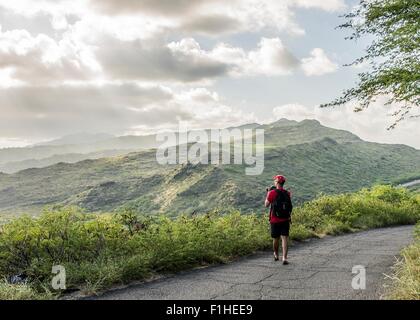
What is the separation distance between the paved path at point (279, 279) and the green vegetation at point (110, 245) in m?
0.48

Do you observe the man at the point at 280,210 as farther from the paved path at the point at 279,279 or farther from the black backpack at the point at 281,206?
the paved path at the point at 279,279

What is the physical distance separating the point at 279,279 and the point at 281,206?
8.58ft

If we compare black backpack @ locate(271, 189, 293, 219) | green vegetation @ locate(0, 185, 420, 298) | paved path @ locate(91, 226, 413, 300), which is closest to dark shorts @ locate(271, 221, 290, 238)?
black backpack @ locate(271, 189, 293, 219)

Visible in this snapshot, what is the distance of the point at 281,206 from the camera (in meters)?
11.8

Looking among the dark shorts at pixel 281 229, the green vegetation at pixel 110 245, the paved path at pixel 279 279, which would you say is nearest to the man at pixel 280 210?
the dark shorts at pixel 281 229

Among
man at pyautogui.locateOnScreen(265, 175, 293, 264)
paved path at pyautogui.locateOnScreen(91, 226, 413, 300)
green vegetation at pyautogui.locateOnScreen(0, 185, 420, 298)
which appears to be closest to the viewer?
paved path at pyautogui.locateOnScreen(91, 226, 413, 300)

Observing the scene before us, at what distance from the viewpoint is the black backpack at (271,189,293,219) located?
11820mm

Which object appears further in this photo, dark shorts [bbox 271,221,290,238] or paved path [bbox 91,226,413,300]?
dark shorts [bbox 271,221,290,238]

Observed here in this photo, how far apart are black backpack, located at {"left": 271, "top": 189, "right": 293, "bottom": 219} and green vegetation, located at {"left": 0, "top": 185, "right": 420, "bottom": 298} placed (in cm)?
188

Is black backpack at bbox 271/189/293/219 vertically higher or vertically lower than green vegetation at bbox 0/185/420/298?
higher

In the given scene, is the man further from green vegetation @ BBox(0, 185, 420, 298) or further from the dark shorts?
green vegetation @ BBox(0, 185, 420, 298)

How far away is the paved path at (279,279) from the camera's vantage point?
820 cm

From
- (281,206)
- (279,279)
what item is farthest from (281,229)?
(279,279)
